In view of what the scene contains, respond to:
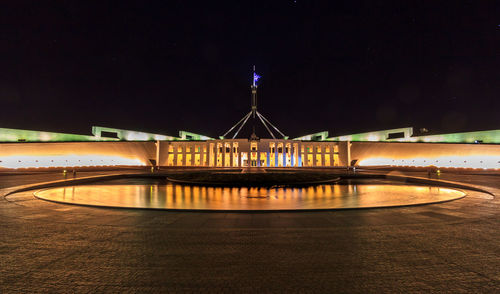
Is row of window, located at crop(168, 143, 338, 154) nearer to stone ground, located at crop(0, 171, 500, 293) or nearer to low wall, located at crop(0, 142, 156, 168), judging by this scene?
low wall, located at crop(0, 142, 156, 168)

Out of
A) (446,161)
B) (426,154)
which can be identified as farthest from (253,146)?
(446,161)

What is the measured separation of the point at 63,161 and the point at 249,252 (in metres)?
47.4

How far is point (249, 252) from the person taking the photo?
4.78 m

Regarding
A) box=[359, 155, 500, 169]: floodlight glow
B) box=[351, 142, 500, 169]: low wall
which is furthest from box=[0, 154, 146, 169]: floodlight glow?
box=[359, 155, 500, 169]: floodlight glow

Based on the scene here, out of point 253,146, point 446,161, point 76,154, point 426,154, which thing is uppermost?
point 253,146

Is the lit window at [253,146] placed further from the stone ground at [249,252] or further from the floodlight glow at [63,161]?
the stone ground at [249,252]

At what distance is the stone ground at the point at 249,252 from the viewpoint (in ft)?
11.5

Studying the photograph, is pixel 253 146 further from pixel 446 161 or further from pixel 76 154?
pixel 446 161

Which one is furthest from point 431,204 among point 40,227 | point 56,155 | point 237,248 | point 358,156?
point 56,155

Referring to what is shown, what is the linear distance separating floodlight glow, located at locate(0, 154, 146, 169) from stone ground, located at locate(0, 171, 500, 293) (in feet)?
133

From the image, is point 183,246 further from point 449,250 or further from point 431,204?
point 431,204

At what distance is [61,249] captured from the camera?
4840 millimetres

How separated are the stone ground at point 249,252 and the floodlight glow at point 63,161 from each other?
40.4 metres

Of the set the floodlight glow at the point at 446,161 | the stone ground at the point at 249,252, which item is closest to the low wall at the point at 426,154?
the floodlight glow at the point at 446,161
